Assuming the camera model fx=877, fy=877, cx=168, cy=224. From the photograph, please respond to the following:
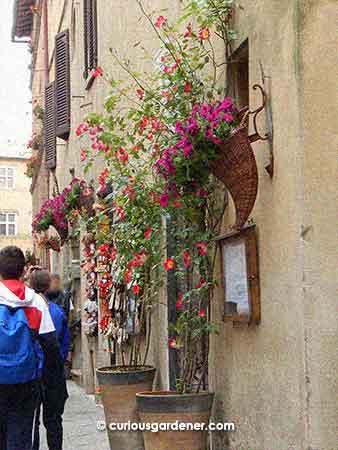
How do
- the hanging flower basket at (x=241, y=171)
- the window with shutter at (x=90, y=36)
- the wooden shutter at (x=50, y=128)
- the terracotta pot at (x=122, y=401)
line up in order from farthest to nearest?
the wooden shutter at (x=50, y=128)
the window with shutter at (x=90, y=36)
the terracotta pot at (x=122, y=401)
the hanging flower basket at (x=241, y=171)

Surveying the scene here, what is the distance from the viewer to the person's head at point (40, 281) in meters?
7.07

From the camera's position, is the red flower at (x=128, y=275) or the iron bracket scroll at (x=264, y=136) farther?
the red flower at (x=128, y=275)

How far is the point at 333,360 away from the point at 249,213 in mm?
1155

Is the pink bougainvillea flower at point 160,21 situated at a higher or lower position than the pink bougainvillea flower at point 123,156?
higher

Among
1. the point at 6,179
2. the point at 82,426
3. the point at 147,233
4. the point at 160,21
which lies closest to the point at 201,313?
the point at 147,233

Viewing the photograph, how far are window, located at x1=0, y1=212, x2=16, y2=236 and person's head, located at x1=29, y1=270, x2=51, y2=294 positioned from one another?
148ft

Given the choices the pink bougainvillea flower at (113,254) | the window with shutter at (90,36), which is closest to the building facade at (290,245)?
the pink bougainvillea flower at (113,254)

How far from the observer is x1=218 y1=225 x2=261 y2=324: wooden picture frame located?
5250 mm

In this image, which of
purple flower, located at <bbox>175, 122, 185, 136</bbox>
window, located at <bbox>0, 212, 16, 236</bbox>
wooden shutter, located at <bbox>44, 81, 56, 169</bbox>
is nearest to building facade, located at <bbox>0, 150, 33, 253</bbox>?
window, located at <bbox>0, 212, 16, 236</bbox>

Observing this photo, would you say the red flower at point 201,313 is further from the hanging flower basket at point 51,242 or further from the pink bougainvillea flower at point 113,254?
the hanging flower basket at point 51,242

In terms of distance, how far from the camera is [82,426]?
959 centimetres

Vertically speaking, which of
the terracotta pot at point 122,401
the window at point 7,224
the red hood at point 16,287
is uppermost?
the window at point 7,224

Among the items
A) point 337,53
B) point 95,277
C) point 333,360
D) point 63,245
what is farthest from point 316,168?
point 63,245

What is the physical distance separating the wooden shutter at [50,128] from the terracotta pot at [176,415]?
1198cm
